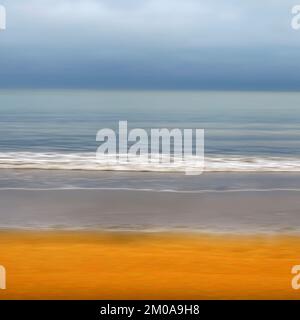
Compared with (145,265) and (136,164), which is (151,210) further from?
(136,164)

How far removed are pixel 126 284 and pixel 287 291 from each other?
95 centimetres

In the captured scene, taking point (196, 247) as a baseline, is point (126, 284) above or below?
below

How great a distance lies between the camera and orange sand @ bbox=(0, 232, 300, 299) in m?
4.01

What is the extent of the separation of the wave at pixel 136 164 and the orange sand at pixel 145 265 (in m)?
5.60

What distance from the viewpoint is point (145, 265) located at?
4699 millimetres

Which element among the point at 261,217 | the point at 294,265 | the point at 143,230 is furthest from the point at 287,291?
the point at 261,217

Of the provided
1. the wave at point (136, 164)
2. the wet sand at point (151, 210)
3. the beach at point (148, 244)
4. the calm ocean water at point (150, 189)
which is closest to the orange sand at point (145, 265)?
the beach at point (148, 244)

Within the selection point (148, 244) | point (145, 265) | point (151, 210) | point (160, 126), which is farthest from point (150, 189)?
point (160, 126)

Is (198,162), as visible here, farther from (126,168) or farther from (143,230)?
(143,230)

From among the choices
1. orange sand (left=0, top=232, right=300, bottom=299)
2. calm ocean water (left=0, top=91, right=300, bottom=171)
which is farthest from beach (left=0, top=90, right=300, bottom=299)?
calm ocean water (left=0, top=91, right=300, bottom=171)
